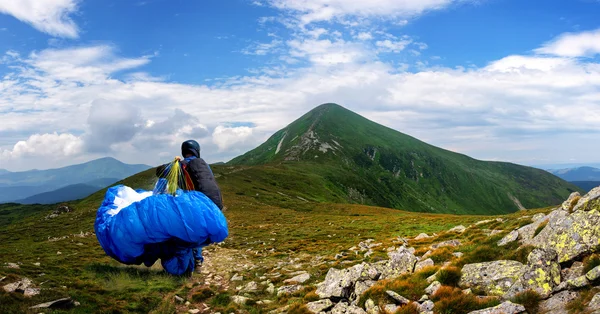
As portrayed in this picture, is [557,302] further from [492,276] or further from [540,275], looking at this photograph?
[492,276]

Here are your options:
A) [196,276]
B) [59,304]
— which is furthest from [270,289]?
[59,304]

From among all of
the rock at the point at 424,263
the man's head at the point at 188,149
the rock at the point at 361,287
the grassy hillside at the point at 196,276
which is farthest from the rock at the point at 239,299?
the man's head at the point at 188,149

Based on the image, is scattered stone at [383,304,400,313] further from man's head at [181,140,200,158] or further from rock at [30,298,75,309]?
rock at [30,298,75,309]

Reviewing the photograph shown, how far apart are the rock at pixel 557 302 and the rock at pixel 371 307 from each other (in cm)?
410

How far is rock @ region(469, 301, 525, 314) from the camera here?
7.14 m

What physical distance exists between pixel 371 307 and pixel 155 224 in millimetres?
7351

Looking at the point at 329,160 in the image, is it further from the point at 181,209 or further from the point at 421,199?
the point at 181,209

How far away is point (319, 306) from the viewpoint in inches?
413

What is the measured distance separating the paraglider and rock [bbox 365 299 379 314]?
19.9 ft

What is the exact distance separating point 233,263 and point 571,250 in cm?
1791

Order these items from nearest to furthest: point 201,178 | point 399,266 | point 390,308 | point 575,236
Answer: point 201,178 → point 575,236 → point 390,308 → point 399,266

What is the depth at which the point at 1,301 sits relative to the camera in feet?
24.4

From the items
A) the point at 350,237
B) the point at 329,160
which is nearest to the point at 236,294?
the point at 350,237

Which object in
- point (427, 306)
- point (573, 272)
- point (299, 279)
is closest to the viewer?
point (573, 272)
